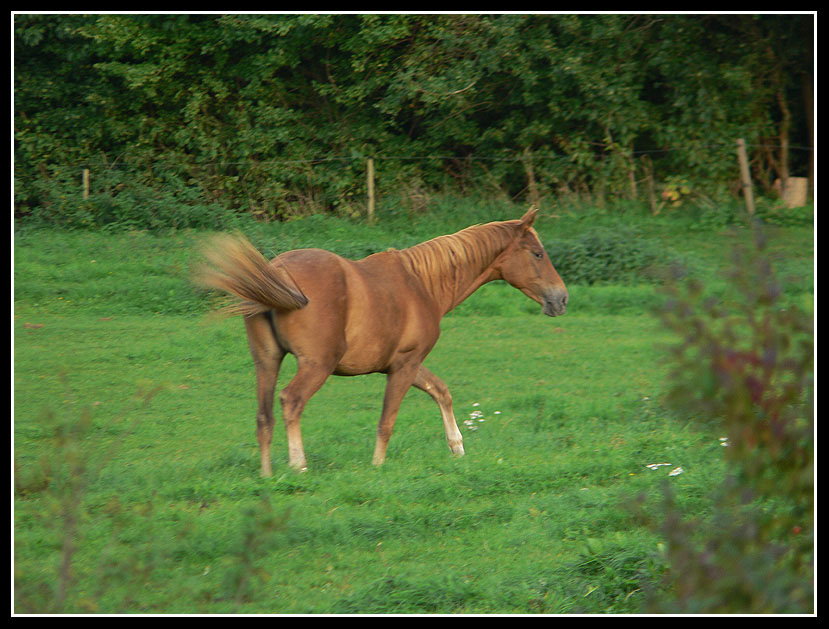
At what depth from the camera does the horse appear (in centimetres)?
590

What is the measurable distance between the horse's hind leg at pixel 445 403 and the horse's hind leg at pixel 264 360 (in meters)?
1.32

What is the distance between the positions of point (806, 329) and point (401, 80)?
16136 mm

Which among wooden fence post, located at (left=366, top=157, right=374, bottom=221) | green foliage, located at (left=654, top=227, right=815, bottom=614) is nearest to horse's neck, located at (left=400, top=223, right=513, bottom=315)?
green foliage, located at (left=654, top=227, right=815, bottom=614)

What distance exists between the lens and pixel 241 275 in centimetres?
576

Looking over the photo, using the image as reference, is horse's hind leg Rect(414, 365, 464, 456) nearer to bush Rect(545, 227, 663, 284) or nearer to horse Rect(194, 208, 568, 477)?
horse Rect(194, 208, 568, 477)

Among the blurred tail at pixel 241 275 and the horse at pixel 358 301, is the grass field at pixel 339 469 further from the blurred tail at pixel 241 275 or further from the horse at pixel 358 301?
the blurred tail at pixel 241 275

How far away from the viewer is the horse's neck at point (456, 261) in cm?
691

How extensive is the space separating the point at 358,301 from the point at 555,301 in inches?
70.2

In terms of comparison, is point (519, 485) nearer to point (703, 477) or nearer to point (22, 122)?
point (703, 477)

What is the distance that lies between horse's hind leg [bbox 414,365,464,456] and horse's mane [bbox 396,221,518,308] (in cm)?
62

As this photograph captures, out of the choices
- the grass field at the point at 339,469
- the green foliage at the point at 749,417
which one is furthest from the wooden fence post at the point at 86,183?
the green foliage at the point at 749,417

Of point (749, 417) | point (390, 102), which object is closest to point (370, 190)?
point (390, 102)

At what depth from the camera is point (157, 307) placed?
12.6 meters

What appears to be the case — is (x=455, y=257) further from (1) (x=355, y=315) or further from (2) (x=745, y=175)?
(2) (x=745, y=175)
